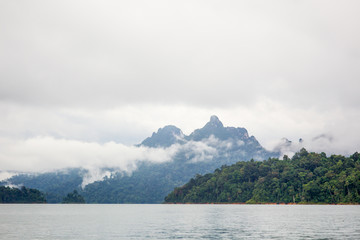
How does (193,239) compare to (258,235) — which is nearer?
(193,239)

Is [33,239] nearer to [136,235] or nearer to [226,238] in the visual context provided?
[136,235]

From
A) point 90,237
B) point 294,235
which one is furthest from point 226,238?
point 90,237

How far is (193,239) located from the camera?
6731 centimetres

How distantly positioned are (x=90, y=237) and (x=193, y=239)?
19.3 meters

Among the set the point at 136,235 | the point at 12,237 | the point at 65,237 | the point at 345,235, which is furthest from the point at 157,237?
the point at 345,235

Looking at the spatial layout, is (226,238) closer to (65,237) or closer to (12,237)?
(65,237)

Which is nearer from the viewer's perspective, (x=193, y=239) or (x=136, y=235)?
(x=193, y=239)

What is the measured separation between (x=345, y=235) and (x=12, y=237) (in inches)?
2357

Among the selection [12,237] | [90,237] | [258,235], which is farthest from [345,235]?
[12,237]

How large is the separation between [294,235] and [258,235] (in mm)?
6414

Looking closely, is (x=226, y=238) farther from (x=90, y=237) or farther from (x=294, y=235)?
(x=90, y=237)

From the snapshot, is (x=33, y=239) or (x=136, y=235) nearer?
(x=33, y=239)

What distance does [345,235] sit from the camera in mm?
68500

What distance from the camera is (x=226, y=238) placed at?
68.0m
